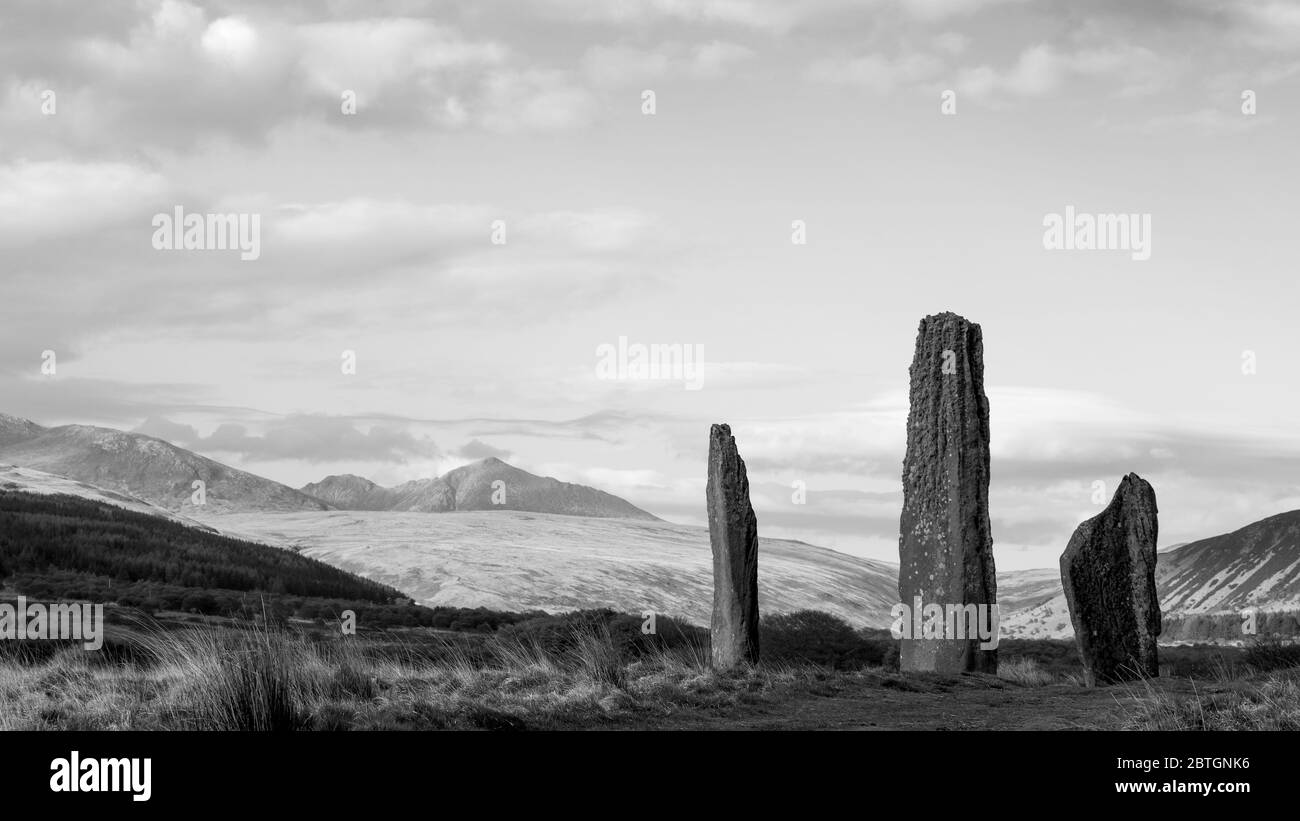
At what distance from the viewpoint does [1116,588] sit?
2161cm

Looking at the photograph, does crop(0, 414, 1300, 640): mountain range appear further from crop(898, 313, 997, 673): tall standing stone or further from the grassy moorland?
the grassy moorland

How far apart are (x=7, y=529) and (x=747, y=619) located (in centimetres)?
5903

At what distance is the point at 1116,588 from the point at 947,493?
3.60m

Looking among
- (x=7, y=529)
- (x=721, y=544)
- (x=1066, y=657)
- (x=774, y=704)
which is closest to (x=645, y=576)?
(x=7, y=529)

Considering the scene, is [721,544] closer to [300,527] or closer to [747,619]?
[747,619]

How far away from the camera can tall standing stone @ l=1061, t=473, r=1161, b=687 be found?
21188mm

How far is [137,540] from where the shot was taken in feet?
249

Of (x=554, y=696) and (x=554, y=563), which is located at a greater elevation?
(x=554, y=696)

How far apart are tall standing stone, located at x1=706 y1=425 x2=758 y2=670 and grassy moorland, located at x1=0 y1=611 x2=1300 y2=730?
1174 millimetres

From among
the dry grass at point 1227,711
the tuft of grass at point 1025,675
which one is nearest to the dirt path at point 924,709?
the dry grass at point 1227,711
